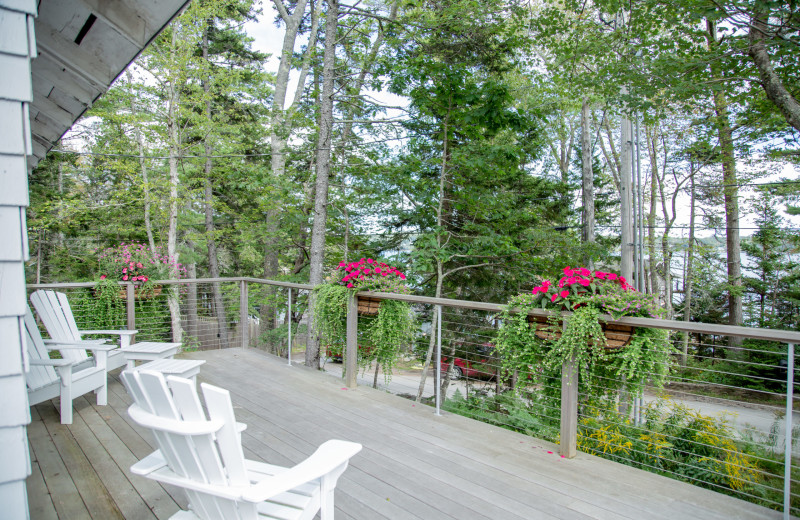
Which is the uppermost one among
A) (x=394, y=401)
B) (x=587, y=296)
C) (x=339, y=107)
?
(x=339, y=107)

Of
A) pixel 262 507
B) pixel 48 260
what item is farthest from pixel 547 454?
pixel 48 260

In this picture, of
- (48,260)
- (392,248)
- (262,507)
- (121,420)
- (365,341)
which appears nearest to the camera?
(262,507)

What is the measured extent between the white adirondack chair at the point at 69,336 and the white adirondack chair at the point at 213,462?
265cm

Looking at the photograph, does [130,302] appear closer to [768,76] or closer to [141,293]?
[141,293]

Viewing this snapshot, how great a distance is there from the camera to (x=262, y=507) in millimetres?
1588

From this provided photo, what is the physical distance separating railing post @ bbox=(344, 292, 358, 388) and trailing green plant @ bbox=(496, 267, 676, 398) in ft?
5.26

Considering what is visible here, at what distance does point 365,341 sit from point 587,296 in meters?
2.23

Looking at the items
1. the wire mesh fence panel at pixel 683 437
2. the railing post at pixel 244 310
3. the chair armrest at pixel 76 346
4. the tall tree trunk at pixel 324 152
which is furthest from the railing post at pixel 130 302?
the wire mesh fence panel at pixel 683 437

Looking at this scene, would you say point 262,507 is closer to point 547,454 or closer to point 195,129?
point 547,454

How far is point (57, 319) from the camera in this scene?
3.84 meters

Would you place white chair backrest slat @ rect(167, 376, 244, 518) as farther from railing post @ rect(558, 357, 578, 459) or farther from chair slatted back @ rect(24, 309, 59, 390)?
chair slatted back @ rect(24, 309, 59, 390)

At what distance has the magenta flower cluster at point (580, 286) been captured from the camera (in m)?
2.73

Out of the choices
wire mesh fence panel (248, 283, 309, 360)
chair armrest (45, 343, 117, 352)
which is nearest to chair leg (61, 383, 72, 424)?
chair armrest (45, 343, 117, 352)

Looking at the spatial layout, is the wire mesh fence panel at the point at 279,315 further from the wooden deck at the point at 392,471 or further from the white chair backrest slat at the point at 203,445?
the white chair backrest slat at the point at 203,445
